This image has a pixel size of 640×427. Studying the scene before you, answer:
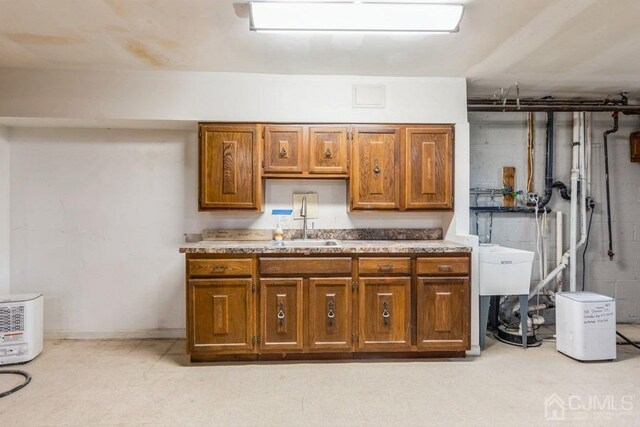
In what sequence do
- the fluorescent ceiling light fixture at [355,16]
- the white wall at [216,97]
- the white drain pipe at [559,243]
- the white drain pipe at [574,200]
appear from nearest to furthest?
the fluorescent ceiling light fixture at [355,16], the white wall at [216,97], the white drain pipe at [574,200], the white drain pipe at [559,243]

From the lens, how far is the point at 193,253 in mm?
2834

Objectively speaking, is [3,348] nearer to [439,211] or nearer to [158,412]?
[158,412]

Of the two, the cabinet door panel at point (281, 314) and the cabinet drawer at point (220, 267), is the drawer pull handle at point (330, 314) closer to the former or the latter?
the cabinet door panel at point (281, 314)

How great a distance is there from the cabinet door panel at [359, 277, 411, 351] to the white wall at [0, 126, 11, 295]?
131 inches

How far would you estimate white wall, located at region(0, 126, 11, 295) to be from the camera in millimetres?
3381

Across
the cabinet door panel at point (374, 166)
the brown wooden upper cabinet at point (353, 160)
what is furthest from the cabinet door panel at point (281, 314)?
the cabinet door panel at point (374, 166)

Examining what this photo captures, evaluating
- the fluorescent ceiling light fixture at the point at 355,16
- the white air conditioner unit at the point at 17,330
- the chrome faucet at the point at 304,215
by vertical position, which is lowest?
the white air conditioner unit at the point at 17,330

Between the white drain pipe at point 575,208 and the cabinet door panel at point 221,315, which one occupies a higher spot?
the white drain pipe at point 575,208

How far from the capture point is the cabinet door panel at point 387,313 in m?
2.90

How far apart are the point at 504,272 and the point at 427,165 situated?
45.4 inches

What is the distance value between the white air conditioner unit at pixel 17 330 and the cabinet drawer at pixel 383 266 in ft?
8.84

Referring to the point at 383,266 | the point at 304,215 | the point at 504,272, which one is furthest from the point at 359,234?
the point at 504,272

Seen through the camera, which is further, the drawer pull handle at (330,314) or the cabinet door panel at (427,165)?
the cabinet door panel at (427,165)

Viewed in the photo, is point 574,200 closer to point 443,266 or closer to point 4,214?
point 443,266
